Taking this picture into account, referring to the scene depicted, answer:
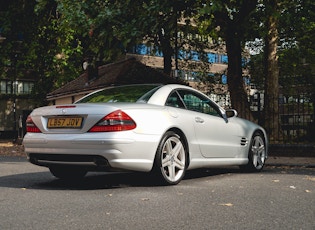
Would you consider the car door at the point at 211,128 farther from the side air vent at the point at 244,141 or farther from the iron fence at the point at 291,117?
the iron fence at the point at 291,117

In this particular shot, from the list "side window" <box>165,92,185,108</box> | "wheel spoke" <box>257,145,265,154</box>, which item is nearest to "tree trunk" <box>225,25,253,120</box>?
"wheel spoke" <box>257,145,265,154</box>

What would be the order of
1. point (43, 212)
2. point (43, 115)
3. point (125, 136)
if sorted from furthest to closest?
point (43, 115)
point (125, 136)
point (43, 212)

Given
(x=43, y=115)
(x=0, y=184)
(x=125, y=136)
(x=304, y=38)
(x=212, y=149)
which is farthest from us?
(x=304, y=38)

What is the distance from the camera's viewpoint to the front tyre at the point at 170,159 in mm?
6129

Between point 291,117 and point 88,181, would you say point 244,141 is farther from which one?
point 291,117

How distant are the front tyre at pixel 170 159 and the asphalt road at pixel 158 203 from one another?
20cm

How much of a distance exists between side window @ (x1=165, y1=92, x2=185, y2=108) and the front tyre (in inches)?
19.8

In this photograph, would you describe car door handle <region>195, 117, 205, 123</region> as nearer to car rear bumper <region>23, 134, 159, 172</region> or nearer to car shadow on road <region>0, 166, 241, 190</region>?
car shadow on road <region>0, 166, 241, 190</region>

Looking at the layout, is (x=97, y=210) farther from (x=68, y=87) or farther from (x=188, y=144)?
(x=68, y=87)

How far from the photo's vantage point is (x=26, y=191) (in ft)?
19.3

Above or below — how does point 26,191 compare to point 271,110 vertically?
below

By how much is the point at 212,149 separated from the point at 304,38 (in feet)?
68.2

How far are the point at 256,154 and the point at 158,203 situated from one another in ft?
13.1

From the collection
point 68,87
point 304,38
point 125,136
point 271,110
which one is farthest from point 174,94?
point 68,87
